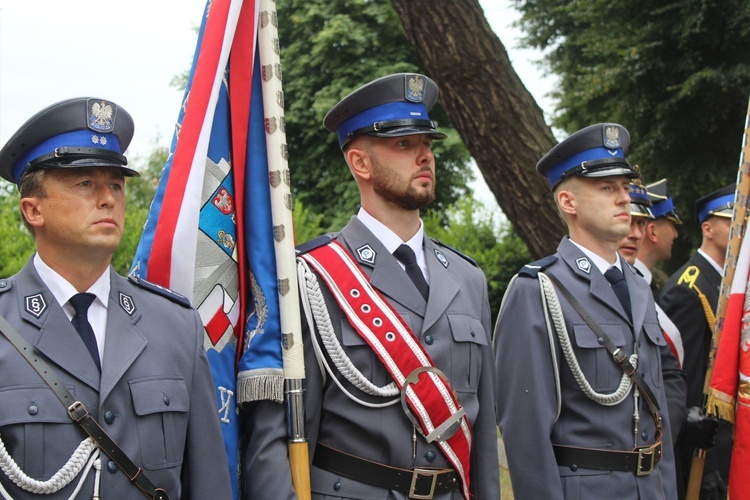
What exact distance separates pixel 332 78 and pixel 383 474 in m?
18.8

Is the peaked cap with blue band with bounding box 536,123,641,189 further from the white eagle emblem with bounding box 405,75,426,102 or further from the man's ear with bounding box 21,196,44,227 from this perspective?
the man's ear with bounding box 21,196,44,227

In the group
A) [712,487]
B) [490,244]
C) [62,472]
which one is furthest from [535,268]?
[490,244]

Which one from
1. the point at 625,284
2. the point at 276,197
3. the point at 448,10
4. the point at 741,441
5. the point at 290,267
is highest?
the point at 448,10

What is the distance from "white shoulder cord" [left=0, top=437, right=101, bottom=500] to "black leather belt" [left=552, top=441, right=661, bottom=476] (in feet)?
6.18

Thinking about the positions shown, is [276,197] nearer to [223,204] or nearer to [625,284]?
[223,204]

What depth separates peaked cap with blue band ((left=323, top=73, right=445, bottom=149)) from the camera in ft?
10.9

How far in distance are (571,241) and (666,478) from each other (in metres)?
1.08

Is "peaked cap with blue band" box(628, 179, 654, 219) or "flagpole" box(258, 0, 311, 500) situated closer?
"flagpole" box(258, 0, 311, 500)

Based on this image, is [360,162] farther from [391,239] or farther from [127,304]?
[127,304]

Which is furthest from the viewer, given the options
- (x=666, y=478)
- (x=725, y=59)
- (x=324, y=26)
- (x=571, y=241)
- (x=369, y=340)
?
(x=324, y=26)

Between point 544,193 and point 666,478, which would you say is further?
point 544,193

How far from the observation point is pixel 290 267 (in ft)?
10.2

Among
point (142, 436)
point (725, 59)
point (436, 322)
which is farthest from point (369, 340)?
point (725, 59)

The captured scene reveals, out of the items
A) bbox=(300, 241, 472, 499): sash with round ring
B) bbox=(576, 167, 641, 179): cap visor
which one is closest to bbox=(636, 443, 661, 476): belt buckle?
bbox=(300, 241, 472, 499): sash with round ring
